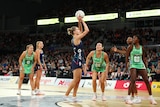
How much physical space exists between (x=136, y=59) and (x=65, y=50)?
904 inches

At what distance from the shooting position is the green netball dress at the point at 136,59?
8852 millimetres

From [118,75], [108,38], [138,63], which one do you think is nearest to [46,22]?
[108,38]

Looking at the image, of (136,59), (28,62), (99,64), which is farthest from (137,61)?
(28,62)

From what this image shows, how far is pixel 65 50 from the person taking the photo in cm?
A: 3161

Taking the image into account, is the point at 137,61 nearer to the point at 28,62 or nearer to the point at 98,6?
the point at 28,62

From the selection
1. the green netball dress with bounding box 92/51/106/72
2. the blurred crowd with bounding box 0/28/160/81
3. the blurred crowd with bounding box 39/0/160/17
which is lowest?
the green netball dress with bounding box 92/51/106/72

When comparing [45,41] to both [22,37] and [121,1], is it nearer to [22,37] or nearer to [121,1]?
[22,37]

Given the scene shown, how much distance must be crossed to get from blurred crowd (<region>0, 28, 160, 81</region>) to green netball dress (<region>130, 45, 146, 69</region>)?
25.5 feet

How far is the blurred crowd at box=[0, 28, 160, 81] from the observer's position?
19.5 m

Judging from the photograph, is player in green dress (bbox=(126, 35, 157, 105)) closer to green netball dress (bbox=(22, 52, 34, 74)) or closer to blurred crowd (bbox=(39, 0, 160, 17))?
green netball dress (bbox=(22, 52, 34, 74))

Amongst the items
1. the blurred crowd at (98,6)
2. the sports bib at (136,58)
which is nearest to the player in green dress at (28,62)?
the sports bib at (136,58)

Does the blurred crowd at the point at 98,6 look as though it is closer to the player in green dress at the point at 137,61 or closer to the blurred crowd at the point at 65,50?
the blurred crowd at the point at 65,50

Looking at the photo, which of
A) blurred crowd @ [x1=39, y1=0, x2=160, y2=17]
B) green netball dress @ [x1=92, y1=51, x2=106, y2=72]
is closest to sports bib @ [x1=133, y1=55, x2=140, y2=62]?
green netball dress @ [x1=92, y1=51, x2=106, y2=72]

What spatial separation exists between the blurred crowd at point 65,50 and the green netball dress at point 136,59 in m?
7.77
